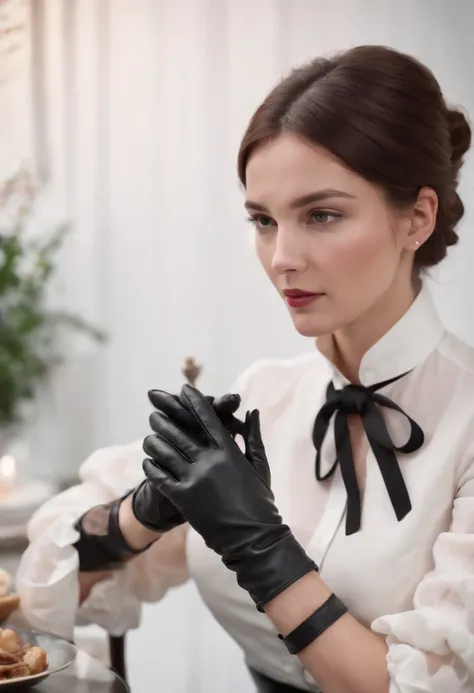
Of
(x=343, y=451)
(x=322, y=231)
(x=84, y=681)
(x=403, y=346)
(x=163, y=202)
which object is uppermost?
(x=163, y=202)

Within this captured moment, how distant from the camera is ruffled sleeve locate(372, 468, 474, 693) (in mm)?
943

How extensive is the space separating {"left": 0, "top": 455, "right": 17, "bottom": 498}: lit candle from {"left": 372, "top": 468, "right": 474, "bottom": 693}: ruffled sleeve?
975 millimetres

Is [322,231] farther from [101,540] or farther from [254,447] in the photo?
[101,540]

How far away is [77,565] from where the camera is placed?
50.8 inches

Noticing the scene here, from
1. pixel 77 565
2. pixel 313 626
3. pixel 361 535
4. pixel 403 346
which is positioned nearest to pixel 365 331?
pixel 403 346

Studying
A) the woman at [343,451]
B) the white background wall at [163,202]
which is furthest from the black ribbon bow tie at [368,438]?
the white background wall at [163,202]

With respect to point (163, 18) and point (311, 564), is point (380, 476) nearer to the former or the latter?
point (311, 564)

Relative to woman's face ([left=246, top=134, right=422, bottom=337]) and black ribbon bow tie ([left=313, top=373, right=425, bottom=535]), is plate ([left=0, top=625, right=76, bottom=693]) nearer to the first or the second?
black ribbon bow tie ([left=313, top=373, right=425, bottom=535])

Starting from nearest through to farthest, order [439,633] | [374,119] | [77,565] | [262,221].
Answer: [439,633] → [374,119] → [262,221] → [77,565]

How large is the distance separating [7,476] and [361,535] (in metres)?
0.90

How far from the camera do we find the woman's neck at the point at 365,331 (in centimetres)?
119

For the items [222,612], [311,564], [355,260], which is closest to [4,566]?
[222,612]

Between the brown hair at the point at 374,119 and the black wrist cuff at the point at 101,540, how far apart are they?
0.57 metres

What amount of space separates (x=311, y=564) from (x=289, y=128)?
53 cm
